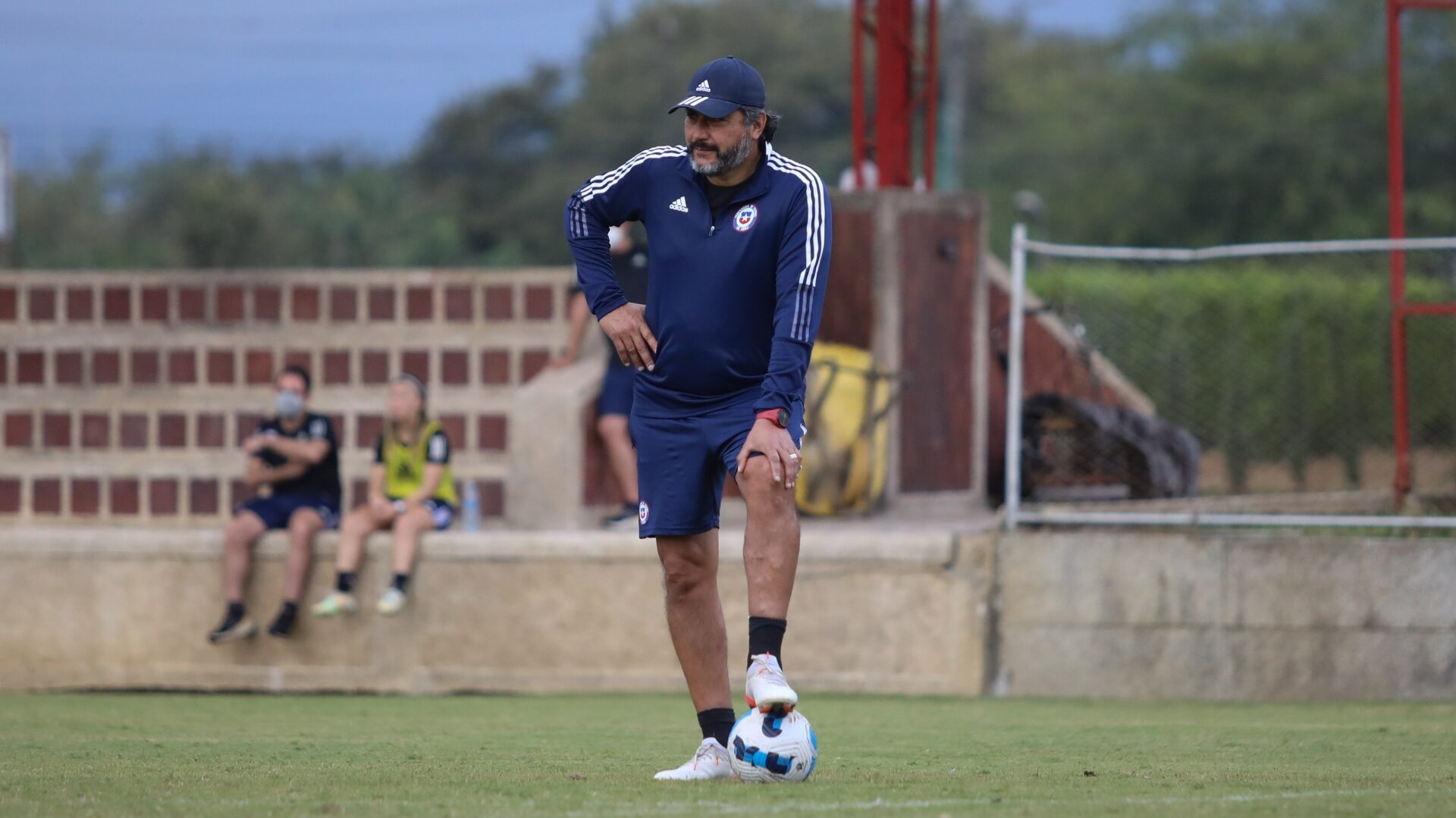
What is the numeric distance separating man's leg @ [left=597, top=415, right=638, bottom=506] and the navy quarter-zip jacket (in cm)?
645

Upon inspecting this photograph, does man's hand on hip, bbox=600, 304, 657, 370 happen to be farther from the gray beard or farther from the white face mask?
the white face mask

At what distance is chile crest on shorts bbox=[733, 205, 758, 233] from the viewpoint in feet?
18.8

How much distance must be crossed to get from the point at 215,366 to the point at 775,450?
34.5ft

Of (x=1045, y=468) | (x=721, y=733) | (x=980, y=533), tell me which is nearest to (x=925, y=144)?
(x=1045, y=468)

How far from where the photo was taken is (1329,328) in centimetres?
2338

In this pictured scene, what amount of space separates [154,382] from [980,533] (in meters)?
7.53

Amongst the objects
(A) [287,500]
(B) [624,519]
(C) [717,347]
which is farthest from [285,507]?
(C) [717,347]

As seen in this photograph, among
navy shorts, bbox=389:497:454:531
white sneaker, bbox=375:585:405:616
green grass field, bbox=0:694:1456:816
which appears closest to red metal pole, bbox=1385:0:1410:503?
green grass field, bbox=0:694:1456:816

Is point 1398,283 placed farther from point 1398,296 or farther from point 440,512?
point 440,512

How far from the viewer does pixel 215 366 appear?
1509 cm

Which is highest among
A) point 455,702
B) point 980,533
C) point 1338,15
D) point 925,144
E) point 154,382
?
point 1338,15

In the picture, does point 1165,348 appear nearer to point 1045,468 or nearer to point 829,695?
point 1045,468

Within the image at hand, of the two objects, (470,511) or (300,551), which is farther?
(470,511)

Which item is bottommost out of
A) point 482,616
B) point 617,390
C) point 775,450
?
point 482,616
